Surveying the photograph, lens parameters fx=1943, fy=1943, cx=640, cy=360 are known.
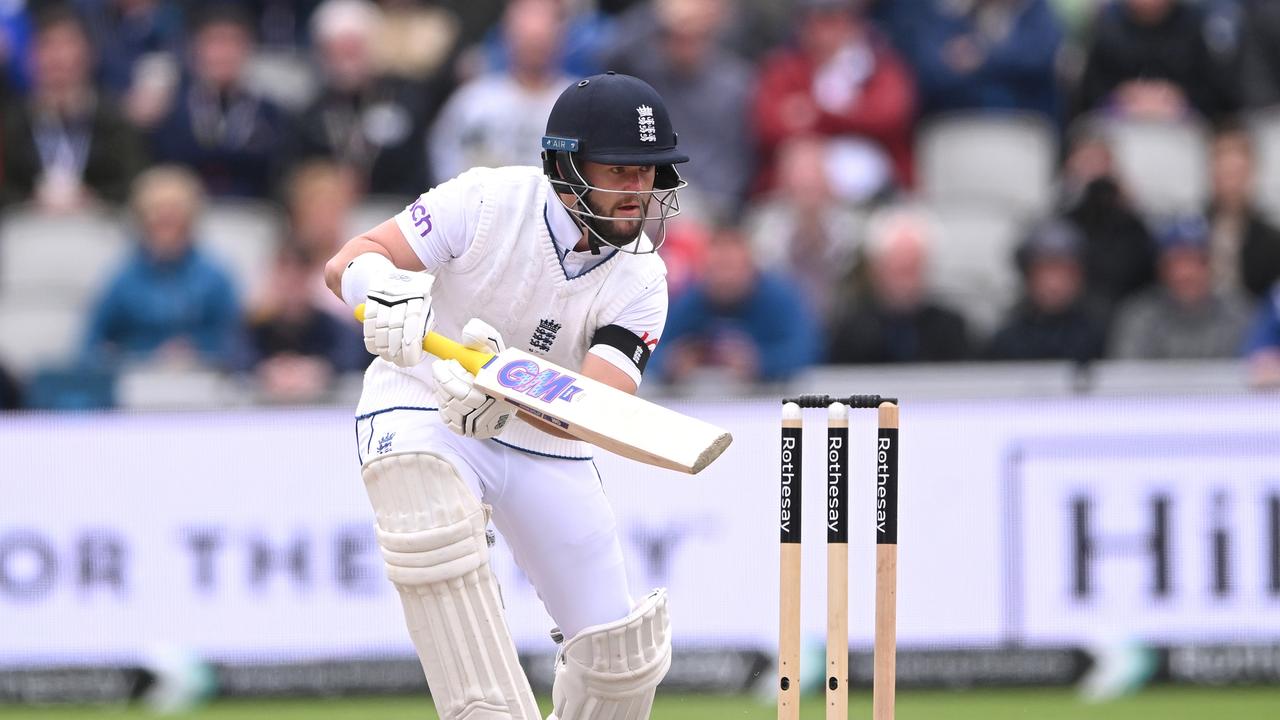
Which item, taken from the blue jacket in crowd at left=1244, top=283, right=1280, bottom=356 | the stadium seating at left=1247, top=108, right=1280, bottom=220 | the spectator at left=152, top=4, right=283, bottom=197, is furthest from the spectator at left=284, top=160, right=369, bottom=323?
the stadium seating at left=1247, top=108, right=1280, bottom=220

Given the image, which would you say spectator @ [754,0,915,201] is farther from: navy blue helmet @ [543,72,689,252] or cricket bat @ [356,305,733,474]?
cricket bat @ [356,305,733,474]

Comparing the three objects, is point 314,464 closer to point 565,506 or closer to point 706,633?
point 706,633

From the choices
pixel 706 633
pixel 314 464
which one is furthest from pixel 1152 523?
pixel 314 464

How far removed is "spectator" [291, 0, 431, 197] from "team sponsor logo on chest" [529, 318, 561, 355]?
15.8ft

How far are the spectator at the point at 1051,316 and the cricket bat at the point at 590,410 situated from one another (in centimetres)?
386

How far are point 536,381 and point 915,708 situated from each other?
3.04m

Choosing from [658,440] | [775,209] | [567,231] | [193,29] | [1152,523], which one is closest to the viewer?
[658,440]

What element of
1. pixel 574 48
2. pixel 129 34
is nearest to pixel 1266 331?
pixel 574 48

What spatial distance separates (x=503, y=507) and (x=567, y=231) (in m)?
0.72

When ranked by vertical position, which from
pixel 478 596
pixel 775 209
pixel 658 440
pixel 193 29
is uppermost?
pixel 193 29

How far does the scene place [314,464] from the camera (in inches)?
292

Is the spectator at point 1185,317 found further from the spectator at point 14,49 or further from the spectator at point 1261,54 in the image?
the spectator at point 14,49

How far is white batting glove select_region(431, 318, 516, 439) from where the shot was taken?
14.8 ft

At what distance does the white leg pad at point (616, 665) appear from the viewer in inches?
194
